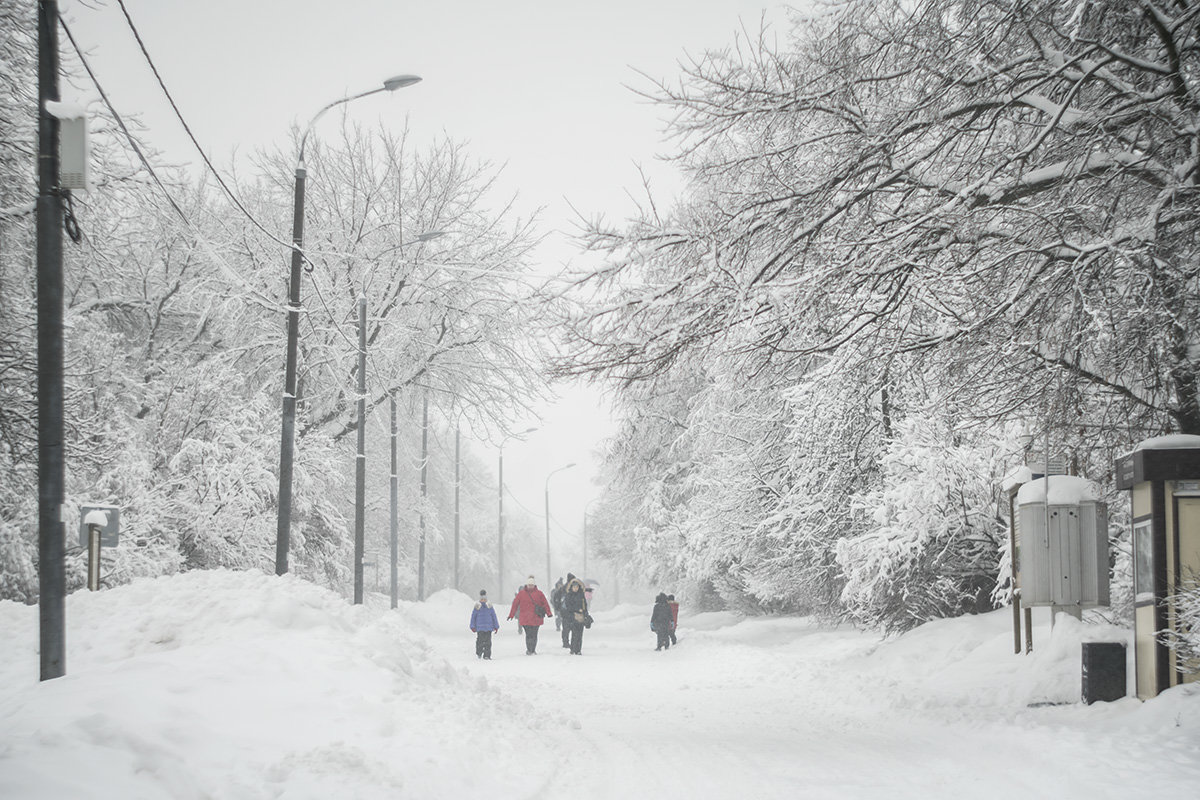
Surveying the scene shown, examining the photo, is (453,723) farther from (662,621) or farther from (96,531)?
(662,621)

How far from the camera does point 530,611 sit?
74.0 ft

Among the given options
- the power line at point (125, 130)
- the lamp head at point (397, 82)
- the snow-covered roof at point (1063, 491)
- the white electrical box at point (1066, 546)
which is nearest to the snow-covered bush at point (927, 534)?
the snow-covered roof at point (1063, 491)

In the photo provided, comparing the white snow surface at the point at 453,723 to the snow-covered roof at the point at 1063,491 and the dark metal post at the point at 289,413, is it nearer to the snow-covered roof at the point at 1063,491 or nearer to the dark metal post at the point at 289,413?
the snow-covered roof at the point at 1063,491

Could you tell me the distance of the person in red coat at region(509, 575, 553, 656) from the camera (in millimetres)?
22469

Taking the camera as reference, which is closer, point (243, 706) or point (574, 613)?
point (243, 706)

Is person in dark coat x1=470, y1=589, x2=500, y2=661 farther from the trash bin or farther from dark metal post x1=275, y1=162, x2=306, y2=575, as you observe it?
the trash bin

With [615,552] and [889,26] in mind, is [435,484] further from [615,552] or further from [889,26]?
[889,26]

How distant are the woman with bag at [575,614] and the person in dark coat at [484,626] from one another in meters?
2.09

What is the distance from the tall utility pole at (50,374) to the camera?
8.33m

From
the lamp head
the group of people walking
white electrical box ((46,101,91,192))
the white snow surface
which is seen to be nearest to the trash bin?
the white snow surface

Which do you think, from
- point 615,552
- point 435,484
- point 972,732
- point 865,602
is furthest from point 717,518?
point 435,484

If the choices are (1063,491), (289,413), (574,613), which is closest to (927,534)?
(1063,491)

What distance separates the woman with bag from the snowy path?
6.39 m

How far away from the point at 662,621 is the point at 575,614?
2330 millimetres
